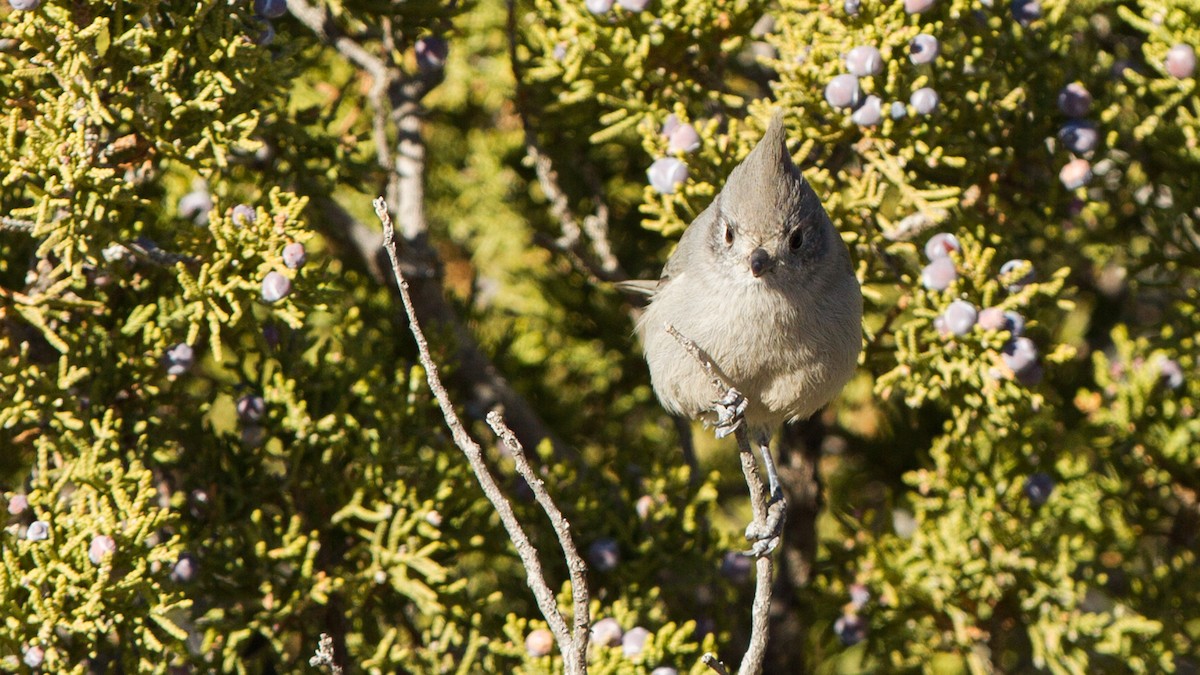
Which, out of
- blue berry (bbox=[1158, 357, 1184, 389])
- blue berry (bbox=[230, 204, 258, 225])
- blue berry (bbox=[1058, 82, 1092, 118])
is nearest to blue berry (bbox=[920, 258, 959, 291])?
blue berry (bbox=[1058, 82, 1092, 118])

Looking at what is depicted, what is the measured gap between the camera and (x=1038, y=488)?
10.2 feet

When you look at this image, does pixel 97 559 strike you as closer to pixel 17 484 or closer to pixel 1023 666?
pixel 17 484

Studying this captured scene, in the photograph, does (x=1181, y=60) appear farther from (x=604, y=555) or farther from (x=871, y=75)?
(x=604, y=555)

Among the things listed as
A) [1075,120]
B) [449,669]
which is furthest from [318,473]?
[1075,120]

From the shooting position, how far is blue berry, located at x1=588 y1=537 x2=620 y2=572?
298 centimetres

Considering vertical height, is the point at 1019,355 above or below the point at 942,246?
below

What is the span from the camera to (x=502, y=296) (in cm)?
396

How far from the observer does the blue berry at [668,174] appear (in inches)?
110

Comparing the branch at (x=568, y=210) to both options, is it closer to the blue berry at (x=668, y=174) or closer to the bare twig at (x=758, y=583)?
the blue berry at (x=668, y=174)

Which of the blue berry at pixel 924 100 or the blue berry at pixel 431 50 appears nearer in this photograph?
the blue berry at pixel 924 100

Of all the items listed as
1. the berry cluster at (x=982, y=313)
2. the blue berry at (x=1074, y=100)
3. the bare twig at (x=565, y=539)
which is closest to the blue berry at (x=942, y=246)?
the berry cluster at (x=982, y=313)

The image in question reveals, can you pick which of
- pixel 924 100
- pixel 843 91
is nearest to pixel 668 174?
pixel 843 91

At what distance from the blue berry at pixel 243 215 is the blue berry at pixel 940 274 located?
1.48m

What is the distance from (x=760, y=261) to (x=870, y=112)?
0.42 metres
